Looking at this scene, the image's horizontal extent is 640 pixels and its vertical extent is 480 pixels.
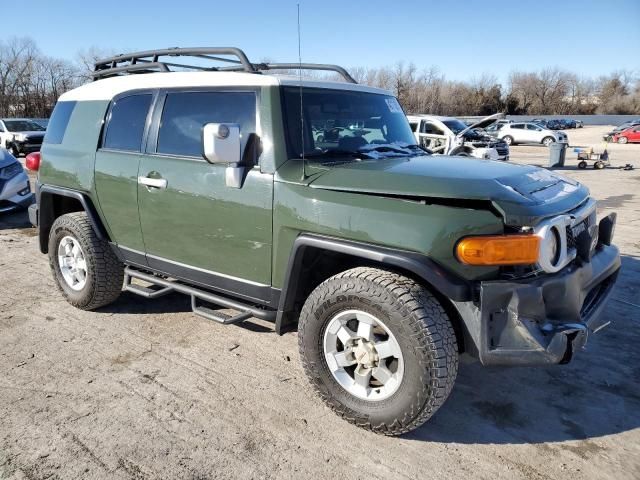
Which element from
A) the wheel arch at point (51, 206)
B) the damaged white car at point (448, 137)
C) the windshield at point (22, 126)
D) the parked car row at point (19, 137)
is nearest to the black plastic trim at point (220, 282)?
the wheel arch at point (51, 206)

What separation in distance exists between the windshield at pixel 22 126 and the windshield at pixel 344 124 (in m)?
20.0

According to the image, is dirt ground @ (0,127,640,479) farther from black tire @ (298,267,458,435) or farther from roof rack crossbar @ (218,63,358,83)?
roof rack crossbar @ (218,63,358,83)

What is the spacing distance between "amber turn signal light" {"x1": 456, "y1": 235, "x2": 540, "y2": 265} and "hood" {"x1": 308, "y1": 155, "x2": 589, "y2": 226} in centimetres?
9

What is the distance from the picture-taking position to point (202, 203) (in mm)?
3395

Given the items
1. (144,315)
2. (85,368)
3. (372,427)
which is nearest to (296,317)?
(372,427)

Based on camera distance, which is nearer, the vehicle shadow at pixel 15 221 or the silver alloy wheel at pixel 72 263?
the silver alloy wheel at pixel 72 263

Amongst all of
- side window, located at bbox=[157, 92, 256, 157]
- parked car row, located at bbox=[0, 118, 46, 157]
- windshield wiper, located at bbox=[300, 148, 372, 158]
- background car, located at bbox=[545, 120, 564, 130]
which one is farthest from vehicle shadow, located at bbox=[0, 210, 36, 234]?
background car, located at bbox=[545, 120, 564, 130]

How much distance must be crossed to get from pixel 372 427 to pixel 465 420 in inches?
23.9

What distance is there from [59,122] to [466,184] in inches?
154

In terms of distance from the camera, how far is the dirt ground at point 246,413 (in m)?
Result: 2.56

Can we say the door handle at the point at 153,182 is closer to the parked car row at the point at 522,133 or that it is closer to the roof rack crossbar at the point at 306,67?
the roof rack crossbar at the point at 306,67

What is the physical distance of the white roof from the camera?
3.28m

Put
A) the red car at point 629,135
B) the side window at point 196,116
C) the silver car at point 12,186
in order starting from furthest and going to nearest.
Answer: the red car at point 629,135 < the silver car at point 12,186 < the side window at point 196,116

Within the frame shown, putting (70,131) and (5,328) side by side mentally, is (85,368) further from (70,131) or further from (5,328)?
(70,131)
